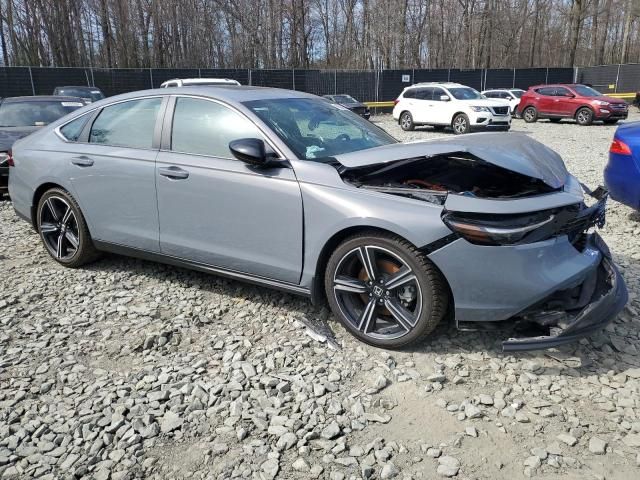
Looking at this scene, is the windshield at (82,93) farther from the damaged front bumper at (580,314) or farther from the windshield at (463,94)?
the damaged front bumper at (580,314)

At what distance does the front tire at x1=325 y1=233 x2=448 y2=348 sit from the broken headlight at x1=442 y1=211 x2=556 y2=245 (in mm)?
282

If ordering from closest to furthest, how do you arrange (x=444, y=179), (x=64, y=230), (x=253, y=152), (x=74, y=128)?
(x=253, y=152) < (x=444, y=179) < (x=74, y=128) < (x=64, y=230)

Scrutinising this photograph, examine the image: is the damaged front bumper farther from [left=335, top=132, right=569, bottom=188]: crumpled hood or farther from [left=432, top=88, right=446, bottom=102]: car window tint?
[left=432, top=88, right=446, bottom=102]: car window tint

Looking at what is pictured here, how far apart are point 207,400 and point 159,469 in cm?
54

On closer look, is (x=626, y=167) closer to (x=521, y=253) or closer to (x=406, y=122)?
(x=521, y=253)

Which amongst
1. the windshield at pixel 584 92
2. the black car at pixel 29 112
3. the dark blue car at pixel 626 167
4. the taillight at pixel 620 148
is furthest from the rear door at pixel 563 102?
the black car at pixel 29 112

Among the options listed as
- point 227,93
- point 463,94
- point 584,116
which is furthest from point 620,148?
point 584,116

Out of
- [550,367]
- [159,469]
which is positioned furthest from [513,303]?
[159,469]

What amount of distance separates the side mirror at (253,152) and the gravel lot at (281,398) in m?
1.11

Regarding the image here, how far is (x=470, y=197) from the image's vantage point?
10.00 feet

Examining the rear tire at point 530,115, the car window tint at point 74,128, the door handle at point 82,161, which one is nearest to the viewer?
the door handle at point 82,161

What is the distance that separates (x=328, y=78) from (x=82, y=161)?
27.0m

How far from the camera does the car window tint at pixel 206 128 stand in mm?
3793

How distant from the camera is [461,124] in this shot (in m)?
19.1
